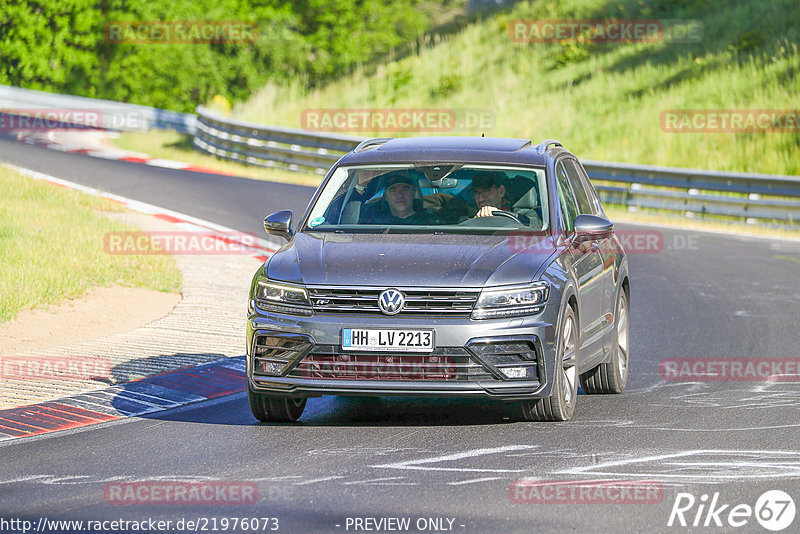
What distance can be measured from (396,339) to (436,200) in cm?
159

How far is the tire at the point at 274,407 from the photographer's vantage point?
853 centimetres

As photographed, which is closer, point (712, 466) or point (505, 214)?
point (712, 466)

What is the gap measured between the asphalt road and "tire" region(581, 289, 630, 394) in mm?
113

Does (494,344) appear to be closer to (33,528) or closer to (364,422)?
(364,422)

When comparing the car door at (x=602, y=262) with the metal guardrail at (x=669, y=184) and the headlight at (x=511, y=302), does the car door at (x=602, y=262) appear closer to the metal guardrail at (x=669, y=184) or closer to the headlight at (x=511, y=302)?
the headlight at (x=511, y=302)

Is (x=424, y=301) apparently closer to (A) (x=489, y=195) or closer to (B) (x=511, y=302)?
(B) (x=511, y=302)

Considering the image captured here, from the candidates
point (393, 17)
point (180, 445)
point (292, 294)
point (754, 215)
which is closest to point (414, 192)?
point (292, 294)

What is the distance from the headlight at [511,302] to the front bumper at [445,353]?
5 cm

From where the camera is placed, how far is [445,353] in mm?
7895

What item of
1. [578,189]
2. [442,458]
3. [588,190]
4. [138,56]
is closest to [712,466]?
[442,458]

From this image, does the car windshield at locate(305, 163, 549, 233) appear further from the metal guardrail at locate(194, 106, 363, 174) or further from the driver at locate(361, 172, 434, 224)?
the metal guardrail at locate(194, 106, 363, 174)

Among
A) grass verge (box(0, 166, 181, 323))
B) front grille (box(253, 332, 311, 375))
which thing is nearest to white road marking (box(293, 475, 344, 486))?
front grille (box(253, 332, 311, 375))

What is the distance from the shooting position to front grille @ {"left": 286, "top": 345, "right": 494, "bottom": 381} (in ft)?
26.0

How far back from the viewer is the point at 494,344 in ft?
26.0
